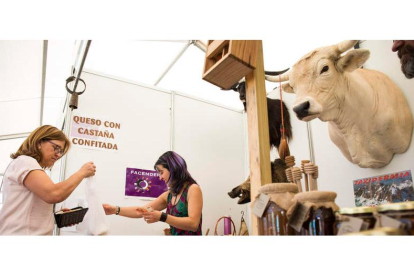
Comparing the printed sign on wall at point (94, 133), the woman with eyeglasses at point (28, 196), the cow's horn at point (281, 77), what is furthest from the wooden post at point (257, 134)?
the printed sign on wall at point (94, 133)

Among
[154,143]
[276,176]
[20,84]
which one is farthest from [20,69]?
[276,176]

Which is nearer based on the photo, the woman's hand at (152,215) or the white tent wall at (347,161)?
the white tent wall at (347,161)

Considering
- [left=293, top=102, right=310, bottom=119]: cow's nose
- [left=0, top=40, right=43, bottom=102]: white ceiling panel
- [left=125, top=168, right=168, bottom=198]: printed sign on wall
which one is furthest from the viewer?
[left=125, top=168, right=168, bottom=198]: printed sign on wall

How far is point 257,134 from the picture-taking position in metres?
0.79

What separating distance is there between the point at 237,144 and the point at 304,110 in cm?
203

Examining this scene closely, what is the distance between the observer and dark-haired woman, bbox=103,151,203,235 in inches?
58.5

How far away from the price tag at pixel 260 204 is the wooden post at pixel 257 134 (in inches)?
2.8

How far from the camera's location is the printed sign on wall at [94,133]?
2.11 metres

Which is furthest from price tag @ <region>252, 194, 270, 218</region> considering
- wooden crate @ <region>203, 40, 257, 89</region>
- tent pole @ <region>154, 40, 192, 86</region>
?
tent pole @ <region>154, 40, 192, 86</region>

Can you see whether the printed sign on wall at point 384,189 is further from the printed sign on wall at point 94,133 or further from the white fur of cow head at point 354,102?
the printed sign on wall at point 94,133

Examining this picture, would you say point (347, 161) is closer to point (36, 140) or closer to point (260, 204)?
point (260, 204)

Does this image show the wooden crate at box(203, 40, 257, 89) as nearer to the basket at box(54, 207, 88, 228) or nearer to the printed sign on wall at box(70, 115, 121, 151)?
the basket at box(54, 207, 88, 228)

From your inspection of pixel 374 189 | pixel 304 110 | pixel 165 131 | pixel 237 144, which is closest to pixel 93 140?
pixel 165 131

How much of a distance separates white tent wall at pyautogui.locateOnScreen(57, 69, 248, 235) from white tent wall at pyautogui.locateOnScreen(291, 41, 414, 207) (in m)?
1.17
